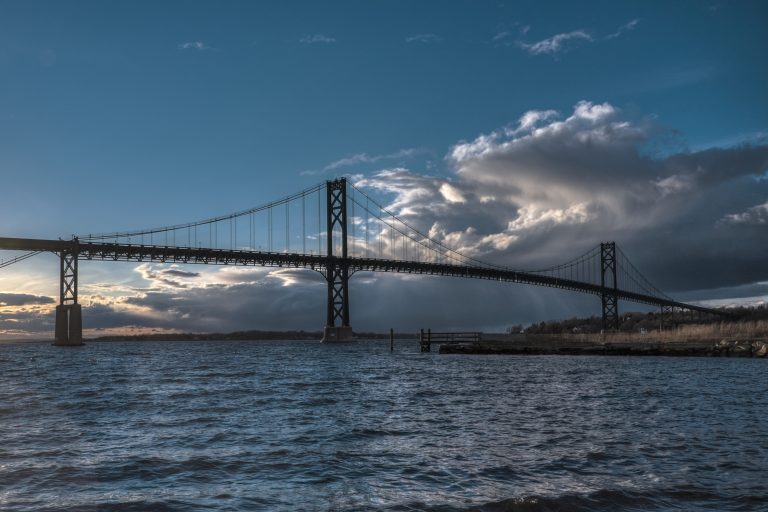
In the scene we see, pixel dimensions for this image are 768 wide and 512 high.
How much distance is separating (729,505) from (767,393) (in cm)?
1628

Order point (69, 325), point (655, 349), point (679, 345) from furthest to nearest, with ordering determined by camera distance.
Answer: point (69, 325), point (679, 345), point (655, 349)

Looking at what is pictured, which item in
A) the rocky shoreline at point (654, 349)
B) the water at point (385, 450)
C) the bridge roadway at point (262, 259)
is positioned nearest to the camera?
the water at point (385, 450)

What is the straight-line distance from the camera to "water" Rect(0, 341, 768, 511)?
8.40 metres

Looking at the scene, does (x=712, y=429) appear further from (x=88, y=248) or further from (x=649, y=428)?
(x=88, y=248)

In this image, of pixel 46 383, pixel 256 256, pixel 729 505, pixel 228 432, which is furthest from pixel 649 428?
pixel 256 256

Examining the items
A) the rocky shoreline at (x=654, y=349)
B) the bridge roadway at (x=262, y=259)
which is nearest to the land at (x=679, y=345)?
the rocky shoreline at (x=654, y=349)

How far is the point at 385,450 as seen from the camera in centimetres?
1152

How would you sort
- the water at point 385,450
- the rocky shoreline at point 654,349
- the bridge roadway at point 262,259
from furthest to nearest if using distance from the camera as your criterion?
1. the bridge roadway at point 262,259
2. the rocky shoreline at point 654,349
3. the water at point 385,450

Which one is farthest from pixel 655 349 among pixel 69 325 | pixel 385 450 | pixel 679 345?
pixel 69 325

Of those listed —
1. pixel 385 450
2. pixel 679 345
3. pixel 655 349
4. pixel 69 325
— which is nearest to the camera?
pixel 385 450

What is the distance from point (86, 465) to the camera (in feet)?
33.9

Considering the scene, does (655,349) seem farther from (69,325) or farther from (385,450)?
(69,325)

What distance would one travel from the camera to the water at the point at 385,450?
27.6 ft

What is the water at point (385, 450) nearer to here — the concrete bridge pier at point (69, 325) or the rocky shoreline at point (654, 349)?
the rocky shoreline at point (654, 349)
